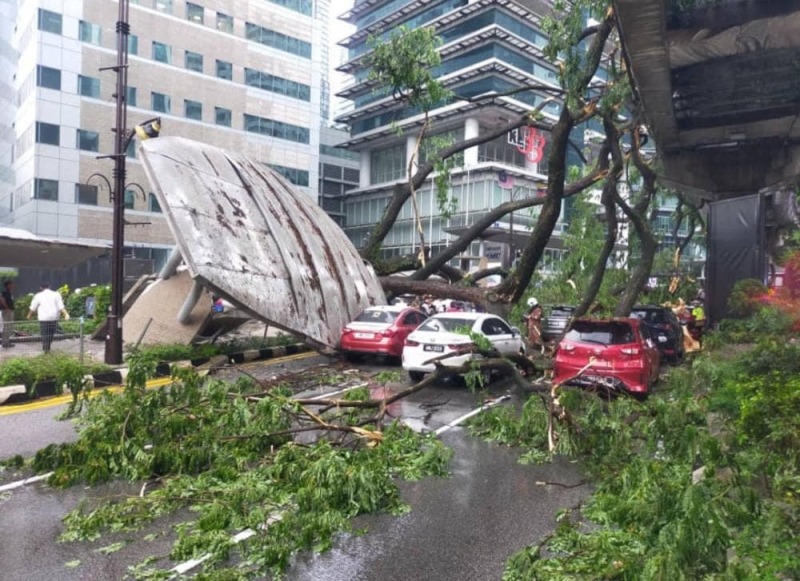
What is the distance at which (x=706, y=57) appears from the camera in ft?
45.3

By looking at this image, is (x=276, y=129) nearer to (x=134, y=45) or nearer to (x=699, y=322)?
(x=134, y=45)

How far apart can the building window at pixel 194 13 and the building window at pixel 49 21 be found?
9204 millimetres

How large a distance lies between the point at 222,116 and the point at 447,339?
41195 millimetres

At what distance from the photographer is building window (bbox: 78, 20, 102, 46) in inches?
1610

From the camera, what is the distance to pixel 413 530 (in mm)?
5258

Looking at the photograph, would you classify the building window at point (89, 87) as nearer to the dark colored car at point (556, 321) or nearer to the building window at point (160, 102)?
the building window at point (160, 102)

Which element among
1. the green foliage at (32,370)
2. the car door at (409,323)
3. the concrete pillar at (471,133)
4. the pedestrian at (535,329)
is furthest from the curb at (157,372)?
the concrete pillar at (471,133)

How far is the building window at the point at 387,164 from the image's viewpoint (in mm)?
65125

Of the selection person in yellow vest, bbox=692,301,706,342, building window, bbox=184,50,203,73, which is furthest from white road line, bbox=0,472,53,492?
building window, bbox=184,50,203,73

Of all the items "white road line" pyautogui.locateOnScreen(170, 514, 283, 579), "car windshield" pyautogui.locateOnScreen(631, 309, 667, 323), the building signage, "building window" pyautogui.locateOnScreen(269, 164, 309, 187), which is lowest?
"white road line" pyautogui.locateOnScreen(170, 514, 283, 579)

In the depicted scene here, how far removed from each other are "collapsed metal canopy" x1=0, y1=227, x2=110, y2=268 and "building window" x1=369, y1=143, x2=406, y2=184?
46726 mm

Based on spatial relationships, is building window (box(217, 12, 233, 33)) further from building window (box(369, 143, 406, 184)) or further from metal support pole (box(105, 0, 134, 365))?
metal support pole (box(105, 0, 134, 365))

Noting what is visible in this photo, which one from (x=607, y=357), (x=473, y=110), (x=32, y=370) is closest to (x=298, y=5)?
(x=473, y=110)

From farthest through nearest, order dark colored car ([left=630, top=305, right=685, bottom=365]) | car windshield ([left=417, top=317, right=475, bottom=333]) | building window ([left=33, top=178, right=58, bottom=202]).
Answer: building window ([left=33, top=178, right=58, bottom=202]) → dark colored car ([left=630, top=305, right=685, bottom=365]) → car windshield ([left=417, top=317, right=475, bottom=333])
